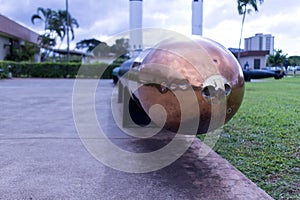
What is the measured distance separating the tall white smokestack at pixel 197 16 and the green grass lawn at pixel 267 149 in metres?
2.11

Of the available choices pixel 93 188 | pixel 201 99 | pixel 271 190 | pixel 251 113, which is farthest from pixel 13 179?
pixel 251 113

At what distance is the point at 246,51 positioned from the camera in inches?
1067

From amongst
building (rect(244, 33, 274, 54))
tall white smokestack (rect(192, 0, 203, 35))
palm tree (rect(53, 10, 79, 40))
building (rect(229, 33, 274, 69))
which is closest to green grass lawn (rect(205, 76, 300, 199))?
tall white smokestack (rect(192, 0, 203, 35))

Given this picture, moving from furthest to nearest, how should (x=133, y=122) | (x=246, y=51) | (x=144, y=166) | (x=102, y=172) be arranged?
(x=246, y=51) → (x=133, y=122) → (x=144, y=166) → (x=102, y=172)

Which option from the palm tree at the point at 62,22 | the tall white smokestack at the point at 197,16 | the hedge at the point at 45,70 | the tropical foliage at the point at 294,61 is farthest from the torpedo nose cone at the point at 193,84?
the tropical foliage at the point at 294,61

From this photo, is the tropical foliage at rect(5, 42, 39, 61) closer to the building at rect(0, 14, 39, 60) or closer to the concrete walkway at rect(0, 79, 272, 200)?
the building at rect(0, 14, 39, 60)

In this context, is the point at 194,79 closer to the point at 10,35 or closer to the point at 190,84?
the point at 190,84

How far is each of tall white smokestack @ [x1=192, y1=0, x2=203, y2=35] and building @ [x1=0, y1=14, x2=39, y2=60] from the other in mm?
21643

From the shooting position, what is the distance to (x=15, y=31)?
2778cm

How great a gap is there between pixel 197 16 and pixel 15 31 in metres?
25.3

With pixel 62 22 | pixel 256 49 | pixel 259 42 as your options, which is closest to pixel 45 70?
pixel 62 22

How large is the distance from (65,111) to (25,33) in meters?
27.5

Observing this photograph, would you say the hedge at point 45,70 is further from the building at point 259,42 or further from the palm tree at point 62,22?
the building at point 259,42

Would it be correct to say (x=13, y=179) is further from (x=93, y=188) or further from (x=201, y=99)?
(x=201, y=99)
